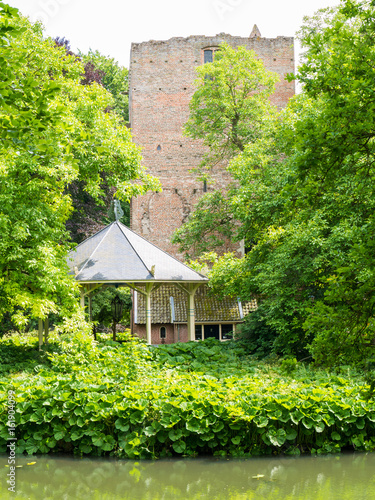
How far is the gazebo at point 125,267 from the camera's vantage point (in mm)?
14961

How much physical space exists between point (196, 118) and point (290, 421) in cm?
1782

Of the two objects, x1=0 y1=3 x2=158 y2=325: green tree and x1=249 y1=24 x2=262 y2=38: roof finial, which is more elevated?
x1=249 y1=24 x2=262 y2=38: roof finial

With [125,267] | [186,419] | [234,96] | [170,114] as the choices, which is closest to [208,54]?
[170,114]

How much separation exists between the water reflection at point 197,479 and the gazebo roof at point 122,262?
24.8 ft

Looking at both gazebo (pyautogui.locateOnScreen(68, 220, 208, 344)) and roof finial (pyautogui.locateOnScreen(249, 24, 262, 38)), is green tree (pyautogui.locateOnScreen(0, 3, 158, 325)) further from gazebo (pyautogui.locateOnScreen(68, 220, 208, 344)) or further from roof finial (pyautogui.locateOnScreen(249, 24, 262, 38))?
roof finial (pyautogui.locateOnScreen(249, 24, 262, 38))

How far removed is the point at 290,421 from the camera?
7.79 meters

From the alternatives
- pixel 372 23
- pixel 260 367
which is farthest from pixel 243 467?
pixel 372 23

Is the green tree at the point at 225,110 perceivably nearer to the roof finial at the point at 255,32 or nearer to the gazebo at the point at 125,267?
the gazebo at the point at 125,267

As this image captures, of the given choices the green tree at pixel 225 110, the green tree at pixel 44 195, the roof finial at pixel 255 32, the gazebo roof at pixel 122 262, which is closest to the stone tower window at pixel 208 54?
the roof finial at pixel 255 32

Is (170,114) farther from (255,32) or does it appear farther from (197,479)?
(197,479)

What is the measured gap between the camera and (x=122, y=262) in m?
15.7

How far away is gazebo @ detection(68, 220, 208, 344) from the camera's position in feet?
49.1

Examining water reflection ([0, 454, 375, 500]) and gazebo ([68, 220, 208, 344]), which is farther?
gazebo ([68, 220, 208, 344])

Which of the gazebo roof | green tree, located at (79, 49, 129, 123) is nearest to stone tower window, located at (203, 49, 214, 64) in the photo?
green tree, located at (79, 49, 129, 123)
